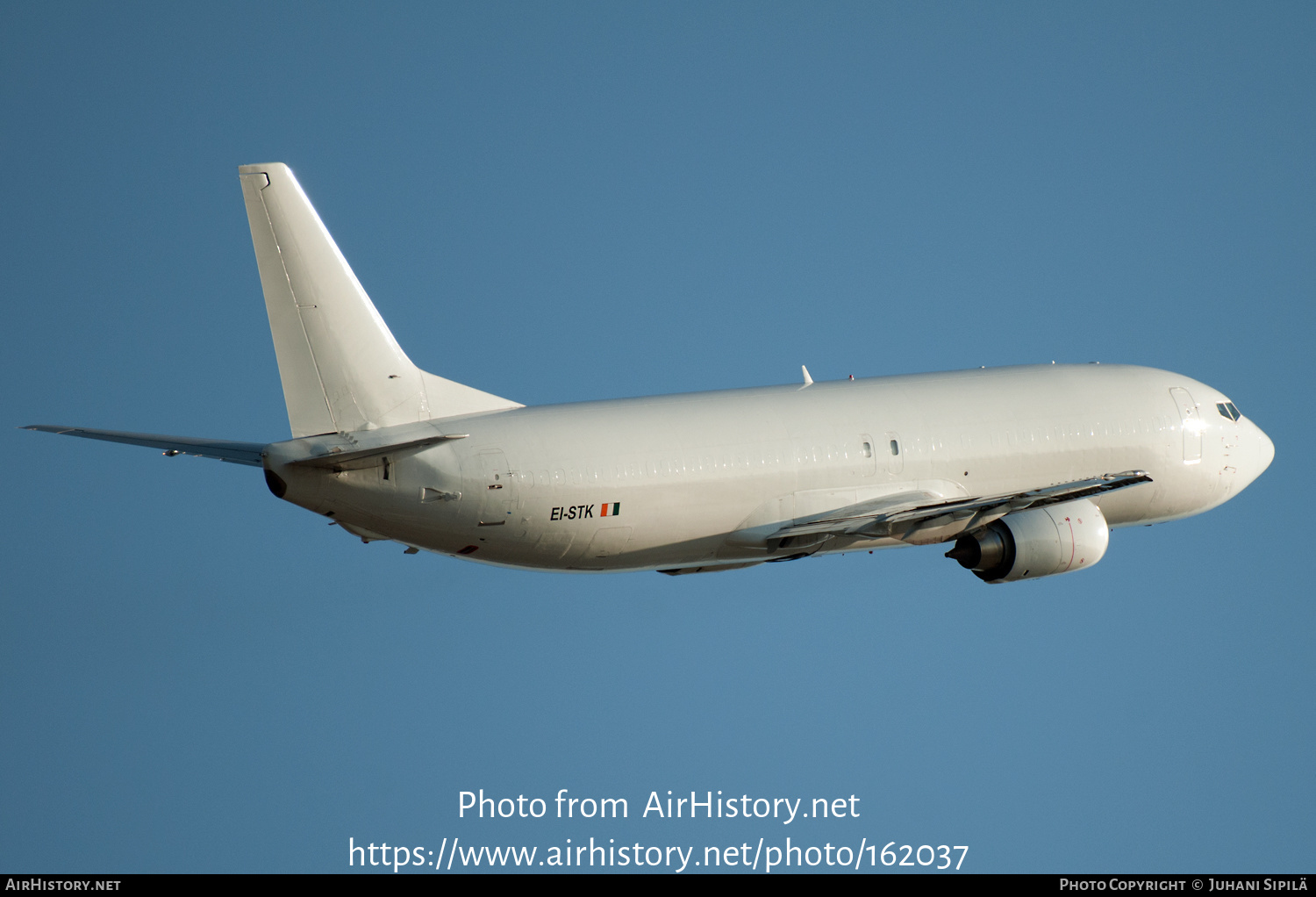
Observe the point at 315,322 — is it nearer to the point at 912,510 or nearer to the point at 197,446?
the point at 197,446

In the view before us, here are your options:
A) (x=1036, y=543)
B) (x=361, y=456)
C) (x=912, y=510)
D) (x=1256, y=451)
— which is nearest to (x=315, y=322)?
(x=361, y=456)

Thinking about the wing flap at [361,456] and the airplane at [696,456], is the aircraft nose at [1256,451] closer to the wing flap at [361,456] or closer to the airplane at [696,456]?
the airplane at [696,456]

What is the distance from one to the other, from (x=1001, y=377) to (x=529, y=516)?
13.5 m

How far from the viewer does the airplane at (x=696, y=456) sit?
38.4 meters

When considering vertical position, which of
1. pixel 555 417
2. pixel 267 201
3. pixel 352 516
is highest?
Result: pixel 267 201

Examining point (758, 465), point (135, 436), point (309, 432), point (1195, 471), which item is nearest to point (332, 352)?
point (309, 432)

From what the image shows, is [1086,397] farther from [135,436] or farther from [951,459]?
[135,436]

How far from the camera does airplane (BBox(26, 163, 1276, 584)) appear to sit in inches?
1513

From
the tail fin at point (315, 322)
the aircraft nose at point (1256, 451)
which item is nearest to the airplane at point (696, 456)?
the tail fin at point (315, 322)

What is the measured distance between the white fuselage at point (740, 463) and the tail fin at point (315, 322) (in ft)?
3.71

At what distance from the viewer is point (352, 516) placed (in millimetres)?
39031

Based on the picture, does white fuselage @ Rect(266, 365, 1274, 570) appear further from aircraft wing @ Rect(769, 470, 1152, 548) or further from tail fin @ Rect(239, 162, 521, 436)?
tail fin @ Rect(239, 162, 521, 436)

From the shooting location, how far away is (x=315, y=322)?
3850 cm

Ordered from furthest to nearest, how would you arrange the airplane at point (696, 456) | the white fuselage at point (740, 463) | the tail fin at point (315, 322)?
1. the white fuselage at point (740, 463)
2. the airplane at point (696, 456)
3. the tail fin at point (315, 322)
